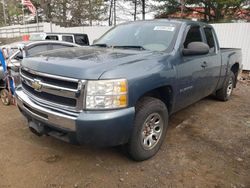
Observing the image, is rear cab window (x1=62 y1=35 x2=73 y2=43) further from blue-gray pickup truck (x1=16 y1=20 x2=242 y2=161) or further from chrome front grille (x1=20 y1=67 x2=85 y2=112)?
chrome front grille (x1=20 y1=67 x2=85 y2=112)

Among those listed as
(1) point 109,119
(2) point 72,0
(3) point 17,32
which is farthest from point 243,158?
(3) point 17,32

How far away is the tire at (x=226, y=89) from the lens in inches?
235

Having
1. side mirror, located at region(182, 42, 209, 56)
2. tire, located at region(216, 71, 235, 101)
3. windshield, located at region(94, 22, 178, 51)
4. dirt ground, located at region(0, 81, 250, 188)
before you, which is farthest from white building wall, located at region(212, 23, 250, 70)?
side mirror, located at region(182, 42, 209, 56)

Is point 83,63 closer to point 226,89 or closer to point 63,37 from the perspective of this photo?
point 226,89

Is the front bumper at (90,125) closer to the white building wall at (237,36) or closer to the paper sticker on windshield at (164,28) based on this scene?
the paper sticker on windshield at (164,28)

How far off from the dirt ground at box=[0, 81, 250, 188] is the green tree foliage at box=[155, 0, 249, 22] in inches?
673

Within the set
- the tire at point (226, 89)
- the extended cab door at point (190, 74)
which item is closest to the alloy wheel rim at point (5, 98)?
the extended cab door at point (190, 74)

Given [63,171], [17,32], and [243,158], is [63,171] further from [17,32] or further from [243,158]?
[17,32]

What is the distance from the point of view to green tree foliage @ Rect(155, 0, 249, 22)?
1912 centimetres

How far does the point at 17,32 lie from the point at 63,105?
29564mm

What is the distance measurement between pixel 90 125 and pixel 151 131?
1105 millimetres

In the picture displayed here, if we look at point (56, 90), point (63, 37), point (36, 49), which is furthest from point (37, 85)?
point (63, 37)

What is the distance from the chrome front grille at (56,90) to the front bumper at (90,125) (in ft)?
0.27

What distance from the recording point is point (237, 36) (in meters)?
11.4
